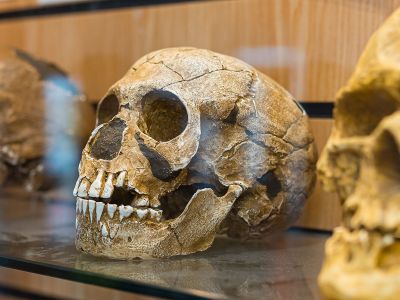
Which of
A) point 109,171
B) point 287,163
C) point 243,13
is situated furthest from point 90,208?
point 243,13

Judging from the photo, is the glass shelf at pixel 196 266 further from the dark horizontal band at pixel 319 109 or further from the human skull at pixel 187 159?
the dark horizontal band at pixel 319 109

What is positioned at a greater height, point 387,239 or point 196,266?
point 387,239

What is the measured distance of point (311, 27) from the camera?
142cm

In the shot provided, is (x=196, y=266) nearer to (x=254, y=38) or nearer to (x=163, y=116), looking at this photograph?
(x=163, y=116)

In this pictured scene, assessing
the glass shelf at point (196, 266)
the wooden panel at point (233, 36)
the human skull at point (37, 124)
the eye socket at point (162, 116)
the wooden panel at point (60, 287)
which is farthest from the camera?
the human skull at point (37, 124)

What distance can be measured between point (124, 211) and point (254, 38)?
564 millimetres

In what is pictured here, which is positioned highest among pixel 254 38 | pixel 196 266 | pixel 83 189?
pixel 254 38

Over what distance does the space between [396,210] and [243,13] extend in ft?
2.61

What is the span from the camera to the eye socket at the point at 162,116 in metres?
1.18

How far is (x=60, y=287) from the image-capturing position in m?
1.45

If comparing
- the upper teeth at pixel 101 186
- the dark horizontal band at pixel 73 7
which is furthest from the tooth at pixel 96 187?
the dark horizontal band at pixel 73 7

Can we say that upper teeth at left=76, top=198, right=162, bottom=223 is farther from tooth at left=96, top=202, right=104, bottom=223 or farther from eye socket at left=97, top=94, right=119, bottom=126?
eye socket at left=97, top=94, right=119, bottom=126

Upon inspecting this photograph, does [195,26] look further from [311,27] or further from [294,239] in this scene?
[294,239]

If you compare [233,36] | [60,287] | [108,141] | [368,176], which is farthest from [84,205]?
[233,36]
